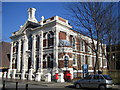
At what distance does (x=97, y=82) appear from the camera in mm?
14047

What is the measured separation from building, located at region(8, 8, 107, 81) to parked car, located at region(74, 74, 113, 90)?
8137 mm

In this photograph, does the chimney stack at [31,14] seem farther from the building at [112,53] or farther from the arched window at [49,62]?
the building at [112,53]

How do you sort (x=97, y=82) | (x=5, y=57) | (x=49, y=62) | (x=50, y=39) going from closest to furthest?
(x=97, y=82) → (x=49, y=62) → (x=50, y=39) → (x=5, y=57)

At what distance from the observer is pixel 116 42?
20.3 meters

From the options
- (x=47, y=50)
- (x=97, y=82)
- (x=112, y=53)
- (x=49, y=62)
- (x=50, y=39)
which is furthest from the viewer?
(x=112, y=53)

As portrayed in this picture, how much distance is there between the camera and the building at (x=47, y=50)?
2567 cm

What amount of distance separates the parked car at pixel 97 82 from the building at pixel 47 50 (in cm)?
814

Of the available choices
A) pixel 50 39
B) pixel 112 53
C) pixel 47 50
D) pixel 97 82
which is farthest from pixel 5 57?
pixel 97 82

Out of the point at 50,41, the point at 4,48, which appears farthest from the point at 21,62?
the point at 4,48

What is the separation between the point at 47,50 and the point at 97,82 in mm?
14694

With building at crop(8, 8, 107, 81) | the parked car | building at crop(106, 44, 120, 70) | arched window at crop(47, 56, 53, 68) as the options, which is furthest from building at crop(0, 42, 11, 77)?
the parked car

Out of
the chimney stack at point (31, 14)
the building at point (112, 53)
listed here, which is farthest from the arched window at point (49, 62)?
the chimney stack at point (31, 14)

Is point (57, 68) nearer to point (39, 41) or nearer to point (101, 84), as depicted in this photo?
point (39, 41)

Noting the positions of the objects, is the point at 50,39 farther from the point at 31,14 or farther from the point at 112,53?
the point at 112,53
